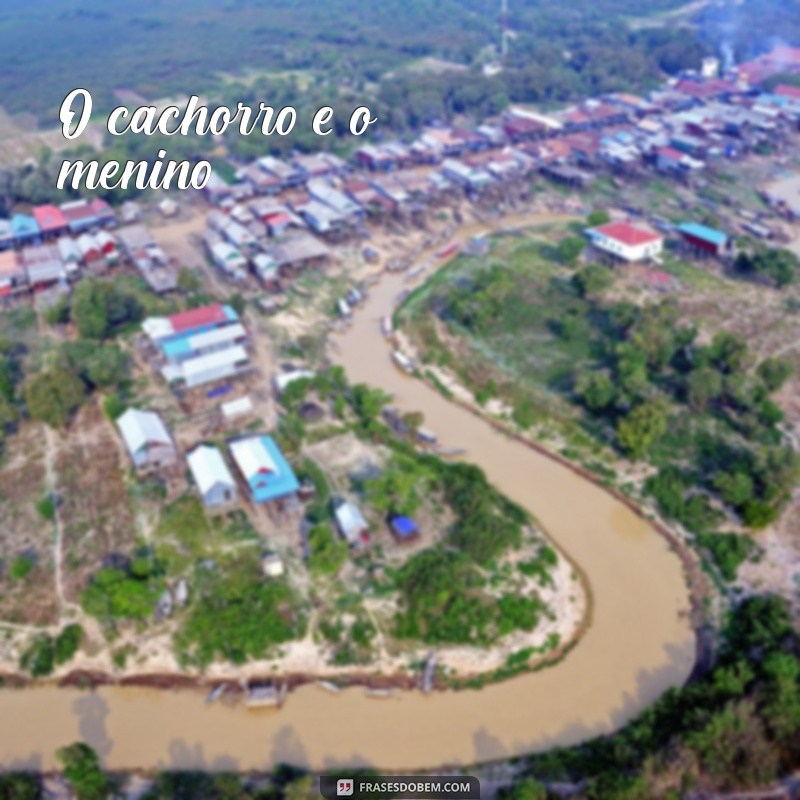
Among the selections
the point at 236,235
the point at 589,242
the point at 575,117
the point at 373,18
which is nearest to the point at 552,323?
the point at 589,242

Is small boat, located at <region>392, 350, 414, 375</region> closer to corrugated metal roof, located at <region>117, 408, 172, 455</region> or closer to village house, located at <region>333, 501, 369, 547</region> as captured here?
village house, located at <region>333, 501, 369, 547</region>

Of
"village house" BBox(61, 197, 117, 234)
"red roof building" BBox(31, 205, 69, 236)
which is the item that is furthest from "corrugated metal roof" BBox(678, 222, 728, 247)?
"red roof building" BBox(31, 205, 69, 236)

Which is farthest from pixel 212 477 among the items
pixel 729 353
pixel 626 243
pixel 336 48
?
pixel 336 48

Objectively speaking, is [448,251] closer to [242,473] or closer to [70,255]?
[70,255]

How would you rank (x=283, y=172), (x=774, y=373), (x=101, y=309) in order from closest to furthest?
(x=774, y=373), (x=101, y=309), (x=283, y=172)

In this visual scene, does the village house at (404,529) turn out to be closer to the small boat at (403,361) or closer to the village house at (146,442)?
the village house at (146,442)

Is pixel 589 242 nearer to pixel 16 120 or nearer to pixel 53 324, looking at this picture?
pixel 53 324

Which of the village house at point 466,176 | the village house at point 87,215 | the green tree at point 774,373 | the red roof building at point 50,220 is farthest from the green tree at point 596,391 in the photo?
the red roof building at point 50,220
